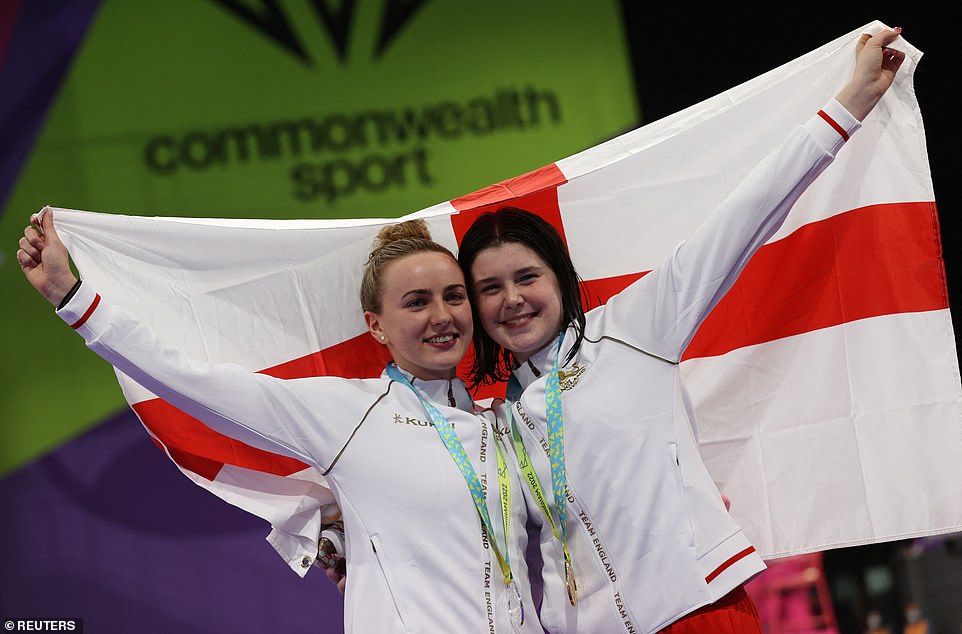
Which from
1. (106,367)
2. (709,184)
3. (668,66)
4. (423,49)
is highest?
(423,49)

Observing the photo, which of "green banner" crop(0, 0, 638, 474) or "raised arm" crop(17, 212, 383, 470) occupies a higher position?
"green banner" crop(0, 0, 638, 474)

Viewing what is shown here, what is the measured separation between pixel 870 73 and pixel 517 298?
936 millimetres

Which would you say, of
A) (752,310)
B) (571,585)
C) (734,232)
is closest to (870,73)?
(734,232)

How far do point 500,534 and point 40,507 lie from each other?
1.81 m

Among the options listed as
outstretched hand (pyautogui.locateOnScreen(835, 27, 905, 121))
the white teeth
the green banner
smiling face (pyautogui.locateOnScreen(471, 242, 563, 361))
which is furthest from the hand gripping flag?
the green banner

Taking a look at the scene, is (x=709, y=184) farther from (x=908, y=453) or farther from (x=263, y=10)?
(x=263, y=10)

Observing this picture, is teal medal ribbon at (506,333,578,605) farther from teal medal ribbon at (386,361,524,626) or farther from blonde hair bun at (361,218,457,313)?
blonde hair bun at (361,218,457,313)

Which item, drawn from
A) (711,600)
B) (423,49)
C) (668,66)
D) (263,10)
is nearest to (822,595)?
(711,600)

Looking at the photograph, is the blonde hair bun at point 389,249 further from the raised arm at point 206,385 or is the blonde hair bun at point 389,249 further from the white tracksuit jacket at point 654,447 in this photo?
the white tracksuit jacket at point 654,447

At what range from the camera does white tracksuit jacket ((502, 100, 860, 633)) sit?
6.50 feet

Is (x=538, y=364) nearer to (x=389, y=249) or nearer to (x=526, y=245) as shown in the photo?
(x=526, y=245)

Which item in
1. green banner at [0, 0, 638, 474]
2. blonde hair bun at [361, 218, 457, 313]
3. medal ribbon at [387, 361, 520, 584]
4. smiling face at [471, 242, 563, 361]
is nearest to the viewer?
medal ribbon at [387, 361, 520, 584]

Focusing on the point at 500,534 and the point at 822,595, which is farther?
the point at 822,595

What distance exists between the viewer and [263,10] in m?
3.43
